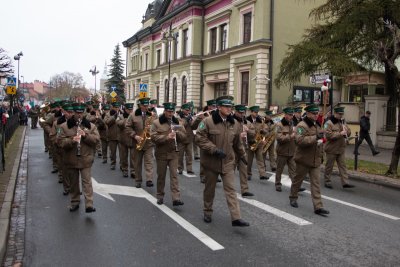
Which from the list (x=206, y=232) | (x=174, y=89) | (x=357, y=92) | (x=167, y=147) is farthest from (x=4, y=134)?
(x=174, y=89)

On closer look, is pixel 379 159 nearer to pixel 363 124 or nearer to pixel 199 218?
pixel 363 124

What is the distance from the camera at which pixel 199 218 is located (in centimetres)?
735

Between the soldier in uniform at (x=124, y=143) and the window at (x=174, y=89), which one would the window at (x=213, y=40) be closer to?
the window at (x=174, y=89)

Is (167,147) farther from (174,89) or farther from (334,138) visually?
(174,89)

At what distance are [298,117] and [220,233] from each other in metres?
5.87

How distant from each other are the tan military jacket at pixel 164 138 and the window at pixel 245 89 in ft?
74.1

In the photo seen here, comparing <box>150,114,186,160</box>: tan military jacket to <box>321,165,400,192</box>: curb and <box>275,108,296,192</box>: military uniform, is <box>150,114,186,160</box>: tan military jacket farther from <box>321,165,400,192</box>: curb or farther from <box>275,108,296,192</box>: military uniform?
<box>321,165,400,192</box>: curb

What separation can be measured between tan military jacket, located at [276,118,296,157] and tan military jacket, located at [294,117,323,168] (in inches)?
67.2

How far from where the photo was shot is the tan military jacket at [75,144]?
24.8 ft

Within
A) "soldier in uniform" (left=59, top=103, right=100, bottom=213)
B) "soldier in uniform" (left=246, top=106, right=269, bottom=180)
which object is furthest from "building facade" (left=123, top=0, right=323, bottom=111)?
"soldier in uniform" (left=59, top=103, right=100, bottom=213)

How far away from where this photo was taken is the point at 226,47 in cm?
3372

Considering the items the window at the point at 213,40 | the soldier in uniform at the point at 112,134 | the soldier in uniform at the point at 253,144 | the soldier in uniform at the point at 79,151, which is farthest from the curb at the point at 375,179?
the window at the point at 213,40

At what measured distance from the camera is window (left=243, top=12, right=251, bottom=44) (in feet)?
100

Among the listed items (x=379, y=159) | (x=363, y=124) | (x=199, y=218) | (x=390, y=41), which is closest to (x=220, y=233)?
(x=199, y=218)
